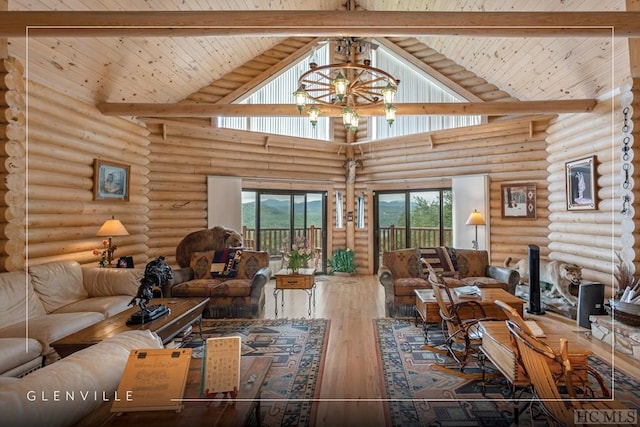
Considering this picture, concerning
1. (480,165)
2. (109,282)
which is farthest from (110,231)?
(480,165)

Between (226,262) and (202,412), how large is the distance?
160 inches

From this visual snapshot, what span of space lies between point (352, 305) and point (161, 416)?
4.35m

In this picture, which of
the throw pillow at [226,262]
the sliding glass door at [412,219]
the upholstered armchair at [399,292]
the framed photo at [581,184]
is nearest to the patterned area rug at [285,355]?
the throw pillow at [226,262]

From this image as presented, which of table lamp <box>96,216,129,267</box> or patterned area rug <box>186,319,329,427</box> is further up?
table lamp <box>96,216,129,267</box>

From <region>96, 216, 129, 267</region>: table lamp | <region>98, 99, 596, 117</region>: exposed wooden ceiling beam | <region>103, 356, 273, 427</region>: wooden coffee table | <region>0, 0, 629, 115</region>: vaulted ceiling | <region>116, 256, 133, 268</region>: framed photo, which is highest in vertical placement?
Result: <region>0, 0, 629, 115</region>: vaulted ceiling

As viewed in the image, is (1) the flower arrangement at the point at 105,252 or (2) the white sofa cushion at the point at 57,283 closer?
(2) the white sofa cushion at the point at 57,283

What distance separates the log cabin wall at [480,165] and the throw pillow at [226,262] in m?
4.10

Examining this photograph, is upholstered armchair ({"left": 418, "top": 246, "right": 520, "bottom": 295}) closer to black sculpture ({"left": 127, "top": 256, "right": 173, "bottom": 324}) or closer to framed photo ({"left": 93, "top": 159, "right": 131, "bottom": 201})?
black sculpture ({"left": 127, "top": 256, "right": 173, "bottom": 324})

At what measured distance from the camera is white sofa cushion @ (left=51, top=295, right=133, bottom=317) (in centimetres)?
358

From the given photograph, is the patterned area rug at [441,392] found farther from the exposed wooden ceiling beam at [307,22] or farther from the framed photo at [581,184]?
the exposed wooden ceiling beam at [307,22]

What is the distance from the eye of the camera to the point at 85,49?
13.8 ft

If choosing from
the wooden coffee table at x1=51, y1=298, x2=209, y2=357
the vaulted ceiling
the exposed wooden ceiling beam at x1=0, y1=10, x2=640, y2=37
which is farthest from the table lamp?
the exposed wooden ceiling beam at x1=0, y1=10, x2=640, y2=37

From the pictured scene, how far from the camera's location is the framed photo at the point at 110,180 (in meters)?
4.94

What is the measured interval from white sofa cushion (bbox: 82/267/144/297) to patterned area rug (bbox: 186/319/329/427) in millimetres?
1045
